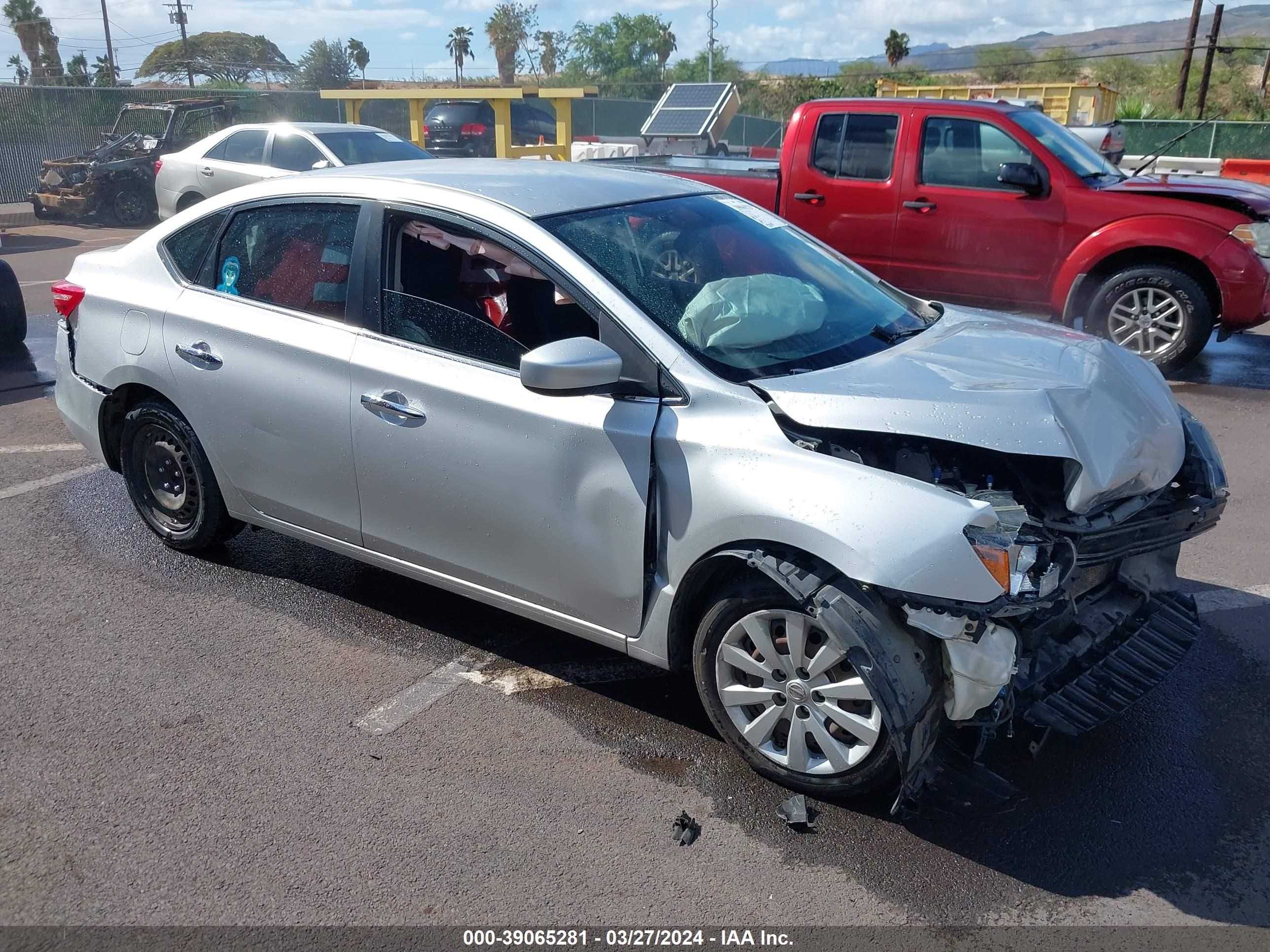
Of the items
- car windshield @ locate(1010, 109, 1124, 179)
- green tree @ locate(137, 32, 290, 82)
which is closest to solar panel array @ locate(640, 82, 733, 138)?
car windshield @ locate(1010, 109, 1124, 179)

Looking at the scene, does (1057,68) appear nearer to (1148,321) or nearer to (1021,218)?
(1021,218)

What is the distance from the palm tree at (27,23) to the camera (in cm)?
6712

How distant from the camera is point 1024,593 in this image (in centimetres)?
292

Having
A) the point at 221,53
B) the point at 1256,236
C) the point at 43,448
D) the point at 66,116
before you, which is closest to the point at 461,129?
the point at 66,116

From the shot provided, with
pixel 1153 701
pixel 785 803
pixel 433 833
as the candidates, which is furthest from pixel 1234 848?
pixel 433 833

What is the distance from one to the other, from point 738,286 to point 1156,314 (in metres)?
5.38

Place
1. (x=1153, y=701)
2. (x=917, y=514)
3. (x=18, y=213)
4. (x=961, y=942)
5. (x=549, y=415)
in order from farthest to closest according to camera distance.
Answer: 1. (x=18, y=213)
2. (x=1153, y=701)
3. (x=549, y=415)
4. (x=917, y=514)
5. (x=961, y=942)

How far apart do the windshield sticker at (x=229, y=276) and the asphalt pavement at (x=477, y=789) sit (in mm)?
1278

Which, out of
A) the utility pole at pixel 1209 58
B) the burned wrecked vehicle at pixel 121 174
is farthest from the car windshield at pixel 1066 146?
the utility pole at pixel 1209 58

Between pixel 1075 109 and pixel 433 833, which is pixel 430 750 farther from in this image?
pixel 1075 109

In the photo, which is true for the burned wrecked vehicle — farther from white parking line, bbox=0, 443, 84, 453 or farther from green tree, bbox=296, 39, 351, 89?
green tree, bbox=296, 39, 351, 89

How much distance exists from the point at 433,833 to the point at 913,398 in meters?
1.89

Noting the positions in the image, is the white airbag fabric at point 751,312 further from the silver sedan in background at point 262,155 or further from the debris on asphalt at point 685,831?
the silver sedan in background at point 262,155

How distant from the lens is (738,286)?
3.86 m
